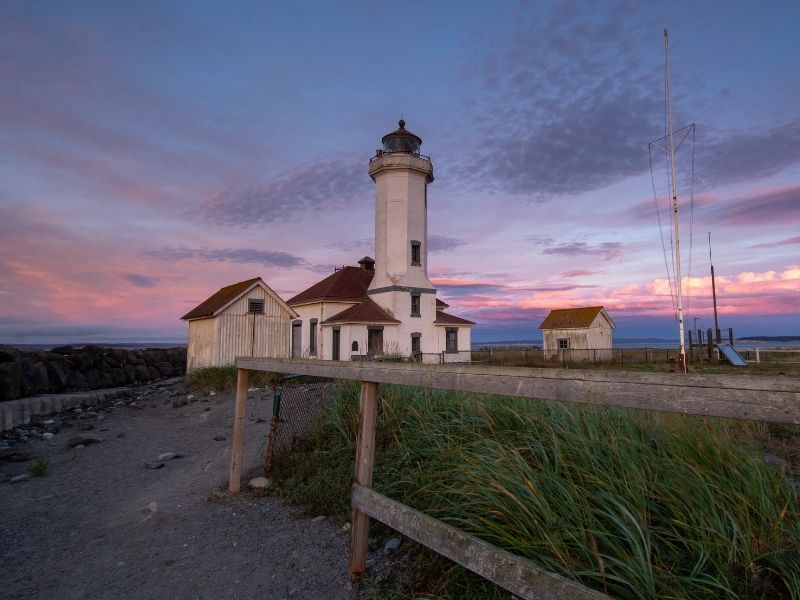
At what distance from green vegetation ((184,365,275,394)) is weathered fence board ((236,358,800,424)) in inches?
611

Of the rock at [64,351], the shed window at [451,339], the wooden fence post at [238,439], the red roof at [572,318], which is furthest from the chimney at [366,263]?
the wooden fence post at [238,439]

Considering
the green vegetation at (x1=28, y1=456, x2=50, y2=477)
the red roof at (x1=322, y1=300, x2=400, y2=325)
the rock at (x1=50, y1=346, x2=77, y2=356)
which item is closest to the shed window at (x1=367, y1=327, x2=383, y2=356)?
the red roof at (x1=322, y1=300, x2=400, y2=325)

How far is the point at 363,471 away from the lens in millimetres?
3910

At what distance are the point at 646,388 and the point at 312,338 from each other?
98.3 feet

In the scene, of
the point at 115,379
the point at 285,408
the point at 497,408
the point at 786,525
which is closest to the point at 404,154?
the point at 115,379

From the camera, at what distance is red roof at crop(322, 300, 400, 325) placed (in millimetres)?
27312

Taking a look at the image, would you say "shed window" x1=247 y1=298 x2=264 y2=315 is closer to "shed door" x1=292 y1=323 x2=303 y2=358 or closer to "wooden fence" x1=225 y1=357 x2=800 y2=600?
"shed door" x1=292 y1=323 x2=303 y2=358

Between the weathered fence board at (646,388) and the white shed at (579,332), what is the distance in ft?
113

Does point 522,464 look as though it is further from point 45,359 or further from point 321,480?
point 45,359

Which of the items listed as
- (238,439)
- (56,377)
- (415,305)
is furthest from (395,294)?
(238,439)

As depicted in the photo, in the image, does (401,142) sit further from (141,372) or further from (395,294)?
(141,372)

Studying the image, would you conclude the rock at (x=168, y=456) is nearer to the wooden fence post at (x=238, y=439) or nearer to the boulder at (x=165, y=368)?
the wooden fence post at (x=238, y=439)

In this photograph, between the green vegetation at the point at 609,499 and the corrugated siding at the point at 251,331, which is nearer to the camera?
the green vegetation at the point at 609,499

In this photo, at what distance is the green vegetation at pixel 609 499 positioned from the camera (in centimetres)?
265
